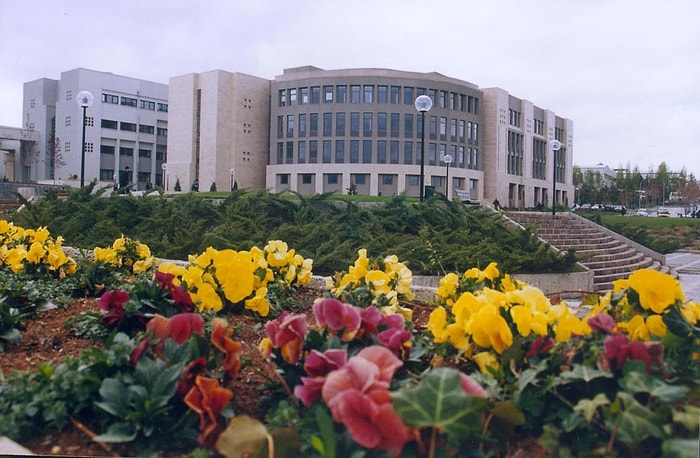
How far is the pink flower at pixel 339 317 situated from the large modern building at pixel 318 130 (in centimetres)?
5195

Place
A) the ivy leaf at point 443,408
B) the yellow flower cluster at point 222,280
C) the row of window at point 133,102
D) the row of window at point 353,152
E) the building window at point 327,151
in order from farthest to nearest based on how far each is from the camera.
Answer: the building window at point 327,151 → the row of window at point 353,152 → the row of window at point 133,102 → the yellow flower cluster at point 222,280 → the ivy leaf at point 443,408

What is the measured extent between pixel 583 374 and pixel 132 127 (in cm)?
6157

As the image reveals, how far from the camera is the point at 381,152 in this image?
55031 mm

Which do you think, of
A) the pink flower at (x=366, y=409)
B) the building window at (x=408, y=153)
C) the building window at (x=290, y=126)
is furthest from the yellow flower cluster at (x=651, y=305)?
the building window at (x=290, y=126)

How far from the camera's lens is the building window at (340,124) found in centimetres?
5484

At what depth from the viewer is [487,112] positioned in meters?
60.4

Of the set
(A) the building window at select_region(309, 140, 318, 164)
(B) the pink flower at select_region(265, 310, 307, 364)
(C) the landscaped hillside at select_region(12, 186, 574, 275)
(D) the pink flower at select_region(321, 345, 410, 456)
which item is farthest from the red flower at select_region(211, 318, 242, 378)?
(A) the building window at select_region(309, 140, 318, 164)

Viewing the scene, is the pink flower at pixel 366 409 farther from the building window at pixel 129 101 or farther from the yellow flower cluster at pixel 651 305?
the building window at pixel 129 101

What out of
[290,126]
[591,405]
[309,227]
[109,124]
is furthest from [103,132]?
[591,405]

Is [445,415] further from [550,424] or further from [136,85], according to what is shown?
[136,85]

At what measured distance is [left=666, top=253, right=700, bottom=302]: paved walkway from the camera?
1284 cm

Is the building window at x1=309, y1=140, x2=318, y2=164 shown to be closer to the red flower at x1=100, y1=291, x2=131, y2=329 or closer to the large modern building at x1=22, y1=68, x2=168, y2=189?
the large modern building at x1=22, y1=68, x2=168, y2=189

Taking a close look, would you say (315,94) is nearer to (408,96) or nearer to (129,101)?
(408,96)

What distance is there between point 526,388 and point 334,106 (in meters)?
54.0
